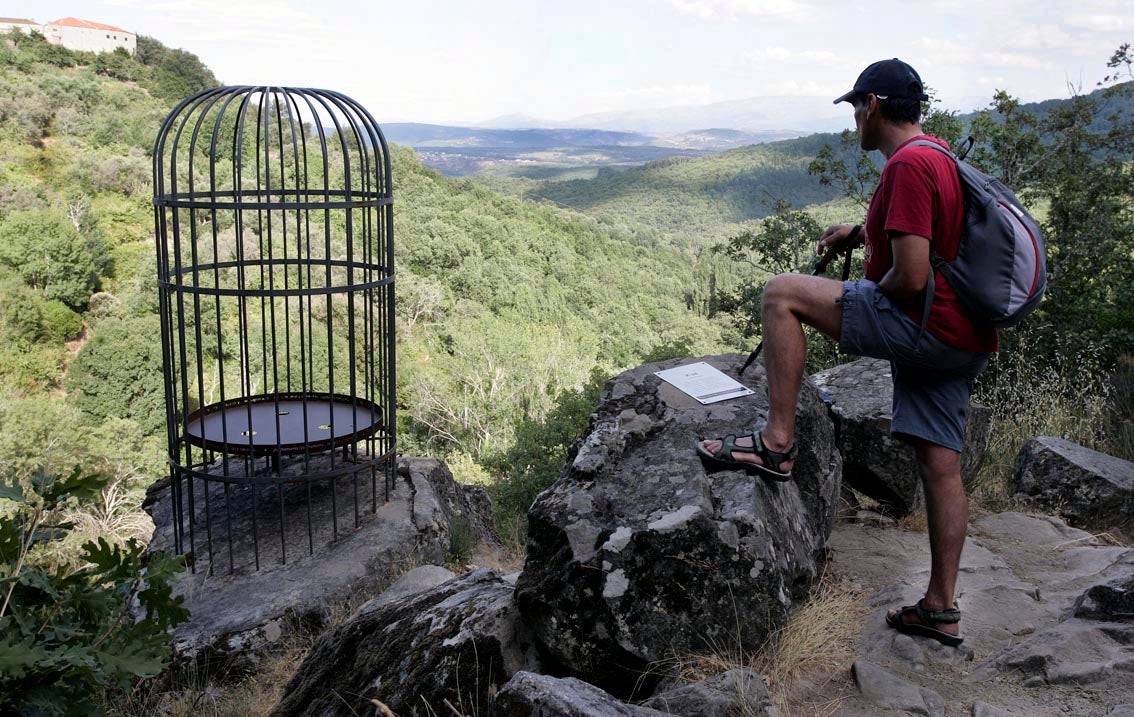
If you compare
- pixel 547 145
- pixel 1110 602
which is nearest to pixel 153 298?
pixel 1110 602

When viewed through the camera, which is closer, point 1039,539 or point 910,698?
point 910,698

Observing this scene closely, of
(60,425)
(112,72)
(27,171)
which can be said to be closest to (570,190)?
(112,72)

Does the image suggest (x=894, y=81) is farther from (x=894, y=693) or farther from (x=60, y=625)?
(x=60, y=625)

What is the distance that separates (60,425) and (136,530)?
1009 centimetres

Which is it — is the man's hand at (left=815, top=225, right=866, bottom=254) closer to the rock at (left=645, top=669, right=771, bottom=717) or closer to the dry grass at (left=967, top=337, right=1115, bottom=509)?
the rock at (left=645, top=669, right=771, bottom=717)

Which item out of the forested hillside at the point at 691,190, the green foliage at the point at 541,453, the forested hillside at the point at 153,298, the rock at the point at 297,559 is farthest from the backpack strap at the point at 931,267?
the forested hillside at the point at 691,190

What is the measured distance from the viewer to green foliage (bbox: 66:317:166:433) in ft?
85.7

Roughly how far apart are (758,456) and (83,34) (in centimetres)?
8270

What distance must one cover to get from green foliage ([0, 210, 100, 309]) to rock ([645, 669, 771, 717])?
35666 millimetres

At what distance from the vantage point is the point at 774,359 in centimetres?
304

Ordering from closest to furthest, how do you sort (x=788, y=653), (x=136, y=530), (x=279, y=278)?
1. (x=788, y=653)
2. (x=136, y=530)
3. (x=279, y=278)

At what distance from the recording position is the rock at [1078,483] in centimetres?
483

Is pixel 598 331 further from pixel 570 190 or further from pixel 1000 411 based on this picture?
pixel 570 190

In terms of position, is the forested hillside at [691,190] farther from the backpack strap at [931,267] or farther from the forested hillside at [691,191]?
the backpack strap at [931,267]
